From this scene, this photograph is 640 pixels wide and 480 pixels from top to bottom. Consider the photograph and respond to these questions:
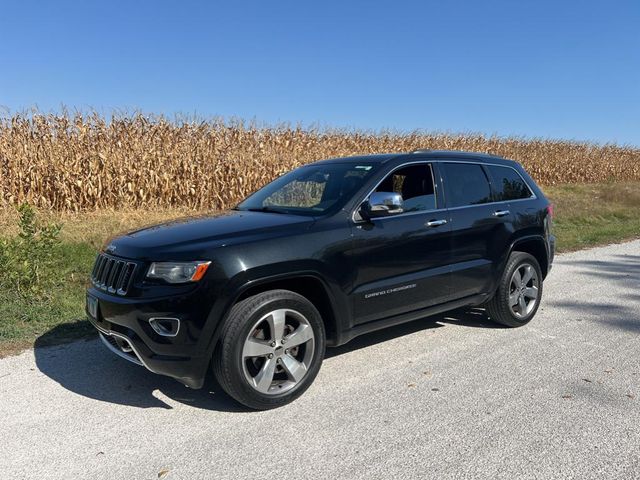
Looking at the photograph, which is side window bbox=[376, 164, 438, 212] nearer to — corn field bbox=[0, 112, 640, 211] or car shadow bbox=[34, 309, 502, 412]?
car shadow bbox=[34, 309, 502, 412]

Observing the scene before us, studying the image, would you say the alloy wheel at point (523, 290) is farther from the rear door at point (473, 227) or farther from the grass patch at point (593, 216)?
the grass patch at point (593, 216)

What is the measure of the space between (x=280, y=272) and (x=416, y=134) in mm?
20023

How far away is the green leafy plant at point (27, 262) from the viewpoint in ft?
20.7

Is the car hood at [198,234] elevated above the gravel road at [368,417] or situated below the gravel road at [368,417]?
above

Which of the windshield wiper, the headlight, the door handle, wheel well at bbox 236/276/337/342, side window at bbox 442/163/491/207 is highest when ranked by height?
side window at bbox 442/163/491/207

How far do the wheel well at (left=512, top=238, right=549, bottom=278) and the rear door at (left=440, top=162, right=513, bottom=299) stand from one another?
0.53 meters

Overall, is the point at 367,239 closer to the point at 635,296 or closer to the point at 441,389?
the point at 441,389

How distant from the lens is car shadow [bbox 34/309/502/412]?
4012mm

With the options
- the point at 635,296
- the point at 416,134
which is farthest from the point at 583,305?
the point at 416,134

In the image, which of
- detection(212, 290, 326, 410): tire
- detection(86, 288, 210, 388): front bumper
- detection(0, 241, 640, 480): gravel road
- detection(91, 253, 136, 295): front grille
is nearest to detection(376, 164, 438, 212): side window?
detection(0, 241, 640, 480): gravel road

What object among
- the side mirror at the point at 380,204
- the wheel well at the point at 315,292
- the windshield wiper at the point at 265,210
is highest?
the side mirror at the point at 380,204

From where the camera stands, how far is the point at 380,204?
4.35 m

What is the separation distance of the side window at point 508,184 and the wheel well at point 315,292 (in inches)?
98.0

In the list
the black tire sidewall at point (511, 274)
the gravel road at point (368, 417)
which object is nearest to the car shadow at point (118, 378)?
the gravel road at point (368, 417)
